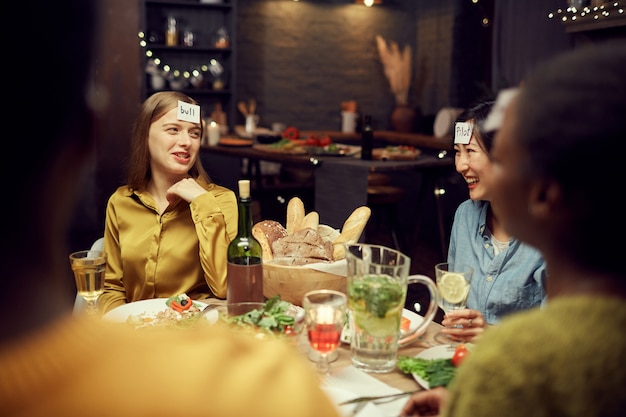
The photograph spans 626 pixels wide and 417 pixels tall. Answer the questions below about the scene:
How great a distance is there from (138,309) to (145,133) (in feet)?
2.56

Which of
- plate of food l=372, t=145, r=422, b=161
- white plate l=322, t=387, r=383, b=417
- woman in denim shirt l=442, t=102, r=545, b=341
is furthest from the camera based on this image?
plate of food l=372, t=145, r=422, b=161

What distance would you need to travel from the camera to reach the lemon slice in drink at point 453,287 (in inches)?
58.7

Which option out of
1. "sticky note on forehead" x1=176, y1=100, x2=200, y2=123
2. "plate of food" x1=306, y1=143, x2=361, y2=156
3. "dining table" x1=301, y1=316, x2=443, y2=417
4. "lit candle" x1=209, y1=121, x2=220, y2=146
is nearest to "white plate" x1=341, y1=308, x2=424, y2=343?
"dining table" x1=301, y1=316, x2=443, y2=417

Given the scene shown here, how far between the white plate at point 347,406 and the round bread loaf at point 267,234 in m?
0.67

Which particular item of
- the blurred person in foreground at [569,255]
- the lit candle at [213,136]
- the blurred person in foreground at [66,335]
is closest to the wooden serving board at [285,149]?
the lit candle at [213,136]

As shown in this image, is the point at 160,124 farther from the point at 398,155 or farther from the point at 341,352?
the point at 398,155

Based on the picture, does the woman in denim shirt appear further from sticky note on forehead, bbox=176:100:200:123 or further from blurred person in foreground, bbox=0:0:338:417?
blurred person in foreground, bbox=0:0:338:417

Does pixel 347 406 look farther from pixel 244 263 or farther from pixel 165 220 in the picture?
pixel 165 220

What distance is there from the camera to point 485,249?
2055mm

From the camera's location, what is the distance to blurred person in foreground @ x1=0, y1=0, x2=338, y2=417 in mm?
491

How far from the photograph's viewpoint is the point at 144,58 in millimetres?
6559

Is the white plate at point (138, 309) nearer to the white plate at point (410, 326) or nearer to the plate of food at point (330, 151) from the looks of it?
the white plate at point (410, 326)

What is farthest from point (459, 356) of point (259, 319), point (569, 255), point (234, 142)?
point (234, 142)

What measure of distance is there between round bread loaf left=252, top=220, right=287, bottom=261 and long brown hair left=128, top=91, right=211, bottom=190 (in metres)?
0.54
